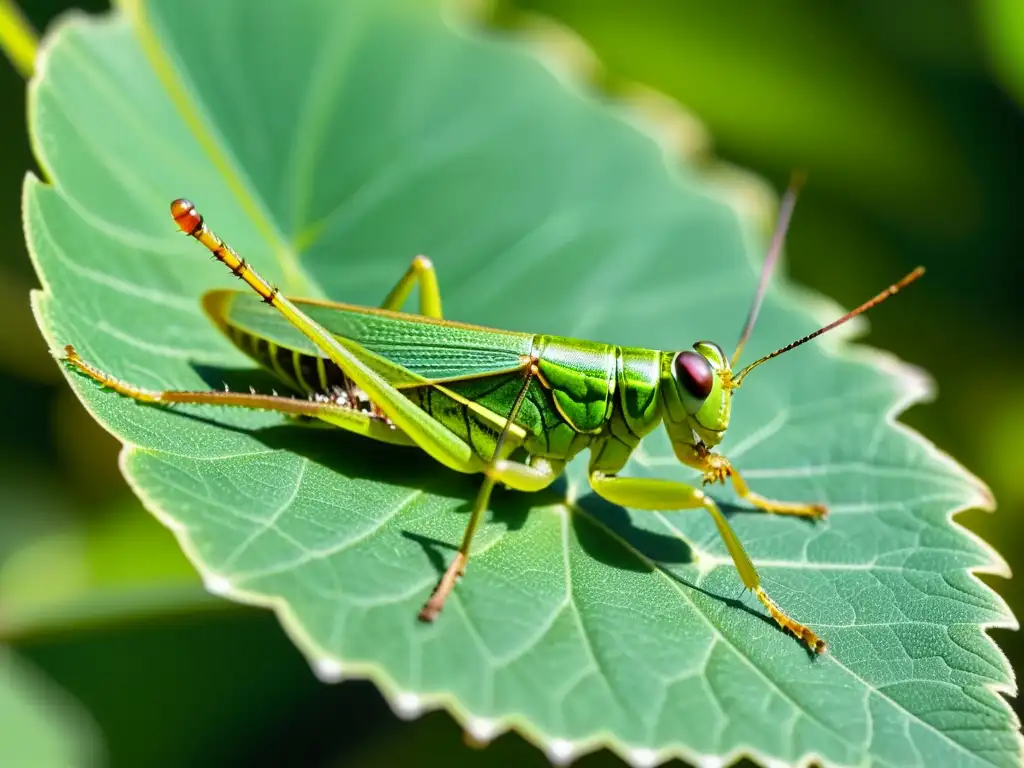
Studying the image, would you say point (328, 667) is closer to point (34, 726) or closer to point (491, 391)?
point (491, 391)

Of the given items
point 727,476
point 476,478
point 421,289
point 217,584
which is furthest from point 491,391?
point 217,584

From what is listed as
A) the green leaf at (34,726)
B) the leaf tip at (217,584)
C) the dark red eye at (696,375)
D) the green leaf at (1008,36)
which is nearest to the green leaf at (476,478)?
the leaf tip at (217,584)

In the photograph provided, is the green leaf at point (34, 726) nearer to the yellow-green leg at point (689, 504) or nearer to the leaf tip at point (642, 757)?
the yellow-green leg at point (689, 504)

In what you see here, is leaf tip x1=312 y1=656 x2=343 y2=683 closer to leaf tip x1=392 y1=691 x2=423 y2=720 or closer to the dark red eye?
leaf tip x1=392 y1=691 x2=423 y2=720

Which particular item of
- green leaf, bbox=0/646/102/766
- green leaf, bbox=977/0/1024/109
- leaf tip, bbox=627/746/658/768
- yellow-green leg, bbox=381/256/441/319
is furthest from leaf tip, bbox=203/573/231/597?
green leaf, bbox=977/0/1024/109

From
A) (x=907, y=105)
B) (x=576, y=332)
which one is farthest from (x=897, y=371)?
(x=907, y=105)
